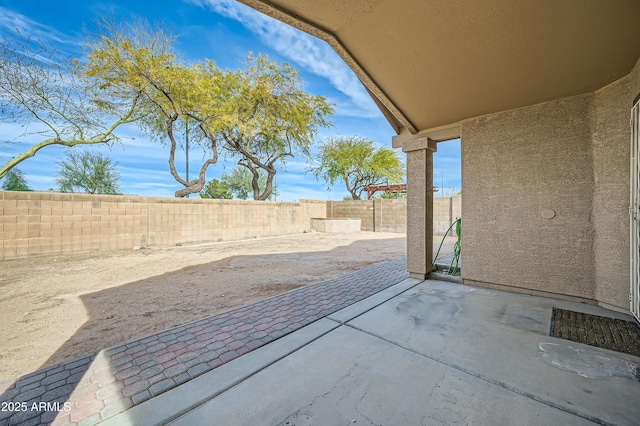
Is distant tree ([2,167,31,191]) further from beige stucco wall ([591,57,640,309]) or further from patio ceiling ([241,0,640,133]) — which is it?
beige stucco wall ([591,57,640,309])

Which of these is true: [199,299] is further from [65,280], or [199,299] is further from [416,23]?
[416,23]

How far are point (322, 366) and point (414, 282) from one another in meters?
2.74

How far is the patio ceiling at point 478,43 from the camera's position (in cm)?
208

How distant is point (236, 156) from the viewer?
15594 mm

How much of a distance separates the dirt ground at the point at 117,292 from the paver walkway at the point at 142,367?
0.92ft

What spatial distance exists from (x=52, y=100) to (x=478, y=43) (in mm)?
13265

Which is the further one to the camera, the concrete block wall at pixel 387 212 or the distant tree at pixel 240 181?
the distant tree at pixel 240 181

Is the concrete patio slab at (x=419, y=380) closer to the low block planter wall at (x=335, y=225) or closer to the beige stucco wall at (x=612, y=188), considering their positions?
the beige stucco wall at (x=612, y=188)

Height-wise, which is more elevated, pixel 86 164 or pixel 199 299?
pixel 86 164

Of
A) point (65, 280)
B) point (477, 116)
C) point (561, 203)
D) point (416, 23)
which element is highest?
point (416, 23)

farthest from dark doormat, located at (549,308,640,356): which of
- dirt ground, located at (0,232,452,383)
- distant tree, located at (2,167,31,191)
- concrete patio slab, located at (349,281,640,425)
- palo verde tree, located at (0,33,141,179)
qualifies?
distant tree, located at (2,167,31,191)

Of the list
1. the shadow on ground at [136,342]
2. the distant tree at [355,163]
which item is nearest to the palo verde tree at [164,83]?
the shadow on ground at [136,342]

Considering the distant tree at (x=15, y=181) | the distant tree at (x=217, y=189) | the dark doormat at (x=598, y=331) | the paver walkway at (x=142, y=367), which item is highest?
the distant tree at (x=217, y=189)

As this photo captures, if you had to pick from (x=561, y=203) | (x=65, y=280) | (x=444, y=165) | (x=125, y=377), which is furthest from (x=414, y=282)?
→ (x=444, y=165)
